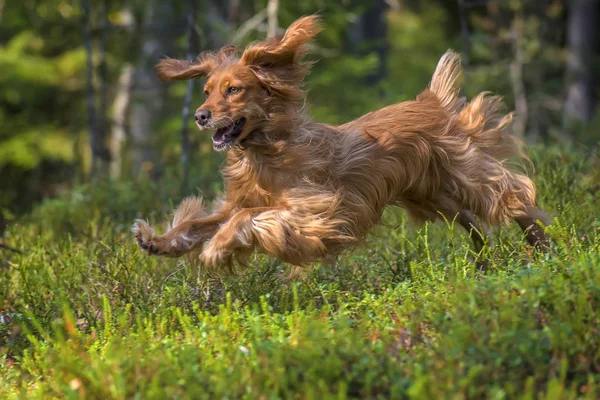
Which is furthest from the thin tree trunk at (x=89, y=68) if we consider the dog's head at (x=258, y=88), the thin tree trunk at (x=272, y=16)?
the dog's head at (x=258, y=88)

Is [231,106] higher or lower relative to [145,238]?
higher

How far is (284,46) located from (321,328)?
2287 mm

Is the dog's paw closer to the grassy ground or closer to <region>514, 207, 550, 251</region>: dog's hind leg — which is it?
the grassy ground

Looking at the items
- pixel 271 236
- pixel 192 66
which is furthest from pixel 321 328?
pixel 192 66

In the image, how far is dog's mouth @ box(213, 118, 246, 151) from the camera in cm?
577

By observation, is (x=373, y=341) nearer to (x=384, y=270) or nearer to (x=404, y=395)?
(x=404, y=395)

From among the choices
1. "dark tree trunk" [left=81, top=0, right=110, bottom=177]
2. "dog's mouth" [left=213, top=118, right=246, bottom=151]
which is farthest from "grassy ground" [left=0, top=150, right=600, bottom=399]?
"dark tree trunk" [left=81, top=0, right=110, bottom=177]

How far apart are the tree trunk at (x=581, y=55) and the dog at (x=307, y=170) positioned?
14.6 m

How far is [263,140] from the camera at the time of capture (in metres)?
6.00

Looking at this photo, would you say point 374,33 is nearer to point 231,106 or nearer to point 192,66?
point 192,66

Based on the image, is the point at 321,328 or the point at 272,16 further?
the point at 272,16

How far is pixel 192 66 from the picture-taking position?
649 cm

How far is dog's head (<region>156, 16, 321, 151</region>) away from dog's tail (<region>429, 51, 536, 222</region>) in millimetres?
1415

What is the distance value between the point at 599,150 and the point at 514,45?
11357mm
